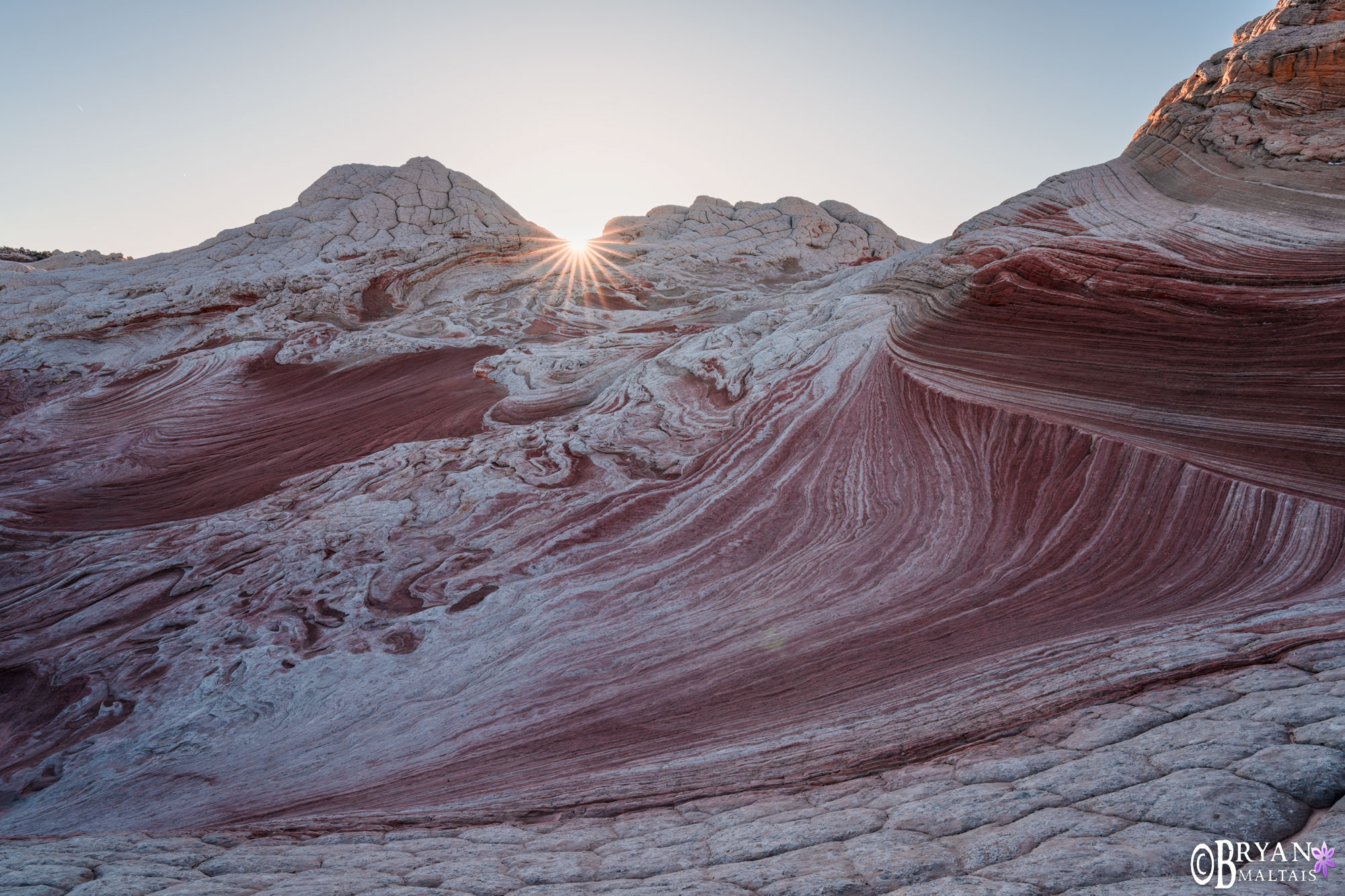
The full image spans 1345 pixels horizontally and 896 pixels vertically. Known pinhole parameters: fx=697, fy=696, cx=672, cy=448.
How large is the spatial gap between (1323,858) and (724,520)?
707 centimetres

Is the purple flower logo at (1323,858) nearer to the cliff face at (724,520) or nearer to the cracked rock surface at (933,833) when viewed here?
the cracked rock surface at (933,833)

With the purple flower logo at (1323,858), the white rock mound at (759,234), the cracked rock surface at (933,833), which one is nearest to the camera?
the purple flower logo at (1323,858)

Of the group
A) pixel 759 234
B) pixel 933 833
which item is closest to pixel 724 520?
pixel 933 833

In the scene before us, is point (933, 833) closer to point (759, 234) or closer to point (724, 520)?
point (724, 520)

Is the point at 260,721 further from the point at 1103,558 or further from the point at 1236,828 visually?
the point at 1103,558

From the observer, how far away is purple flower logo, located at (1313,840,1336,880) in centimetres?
244

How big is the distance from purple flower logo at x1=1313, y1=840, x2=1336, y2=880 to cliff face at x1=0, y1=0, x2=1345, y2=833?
2.33 m

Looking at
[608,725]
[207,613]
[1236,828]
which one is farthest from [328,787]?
[1236,828]

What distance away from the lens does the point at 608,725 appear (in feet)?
21.0

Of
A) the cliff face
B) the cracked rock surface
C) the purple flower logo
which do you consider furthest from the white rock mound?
the purple flower logo

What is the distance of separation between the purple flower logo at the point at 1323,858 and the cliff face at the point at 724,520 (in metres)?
2.33

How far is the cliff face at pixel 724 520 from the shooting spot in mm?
Answer: 6082

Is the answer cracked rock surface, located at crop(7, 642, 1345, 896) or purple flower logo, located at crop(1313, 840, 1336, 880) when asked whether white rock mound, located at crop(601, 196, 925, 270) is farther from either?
purple flower logo, located at crop(1313, 840, 1336, 880)

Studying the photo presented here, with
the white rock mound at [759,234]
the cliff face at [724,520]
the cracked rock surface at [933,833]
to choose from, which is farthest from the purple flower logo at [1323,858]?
the white rock mound at [759,234]
